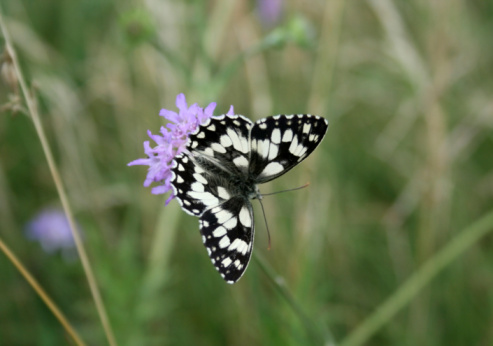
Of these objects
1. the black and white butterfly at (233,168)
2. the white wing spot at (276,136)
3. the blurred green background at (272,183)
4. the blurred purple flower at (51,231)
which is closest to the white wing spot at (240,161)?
the black and white butterfly at (233,168)

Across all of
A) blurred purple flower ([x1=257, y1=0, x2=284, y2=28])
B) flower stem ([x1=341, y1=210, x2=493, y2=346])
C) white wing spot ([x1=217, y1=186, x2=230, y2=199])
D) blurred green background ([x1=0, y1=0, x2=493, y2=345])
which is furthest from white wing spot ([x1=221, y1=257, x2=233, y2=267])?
blurred purple flower ([x1=257, y1=0, x2=284, y2=28])

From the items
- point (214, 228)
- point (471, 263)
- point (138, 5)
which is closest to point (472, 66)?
point (471, 263)

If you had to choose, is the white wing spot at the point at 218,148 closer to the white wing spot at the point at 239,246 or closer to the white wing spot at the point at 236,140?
the white wing spot at the point at 236,140

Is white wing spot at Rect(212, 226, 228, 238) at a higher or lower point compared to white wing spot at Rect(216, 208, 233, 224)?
lower

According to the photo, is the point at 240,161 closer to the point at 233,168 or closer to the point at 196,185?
the point at 233,168

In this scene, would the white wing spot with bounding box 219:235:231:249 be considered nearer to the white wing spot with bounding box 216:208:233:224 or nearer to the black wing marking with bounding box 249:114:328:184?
the white wing spot with bounding box 216:208:233:224

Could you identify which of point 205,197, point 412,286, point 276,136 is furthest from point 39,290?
point 412,286

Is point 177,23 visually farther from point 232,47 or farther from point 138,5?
point 232,47
